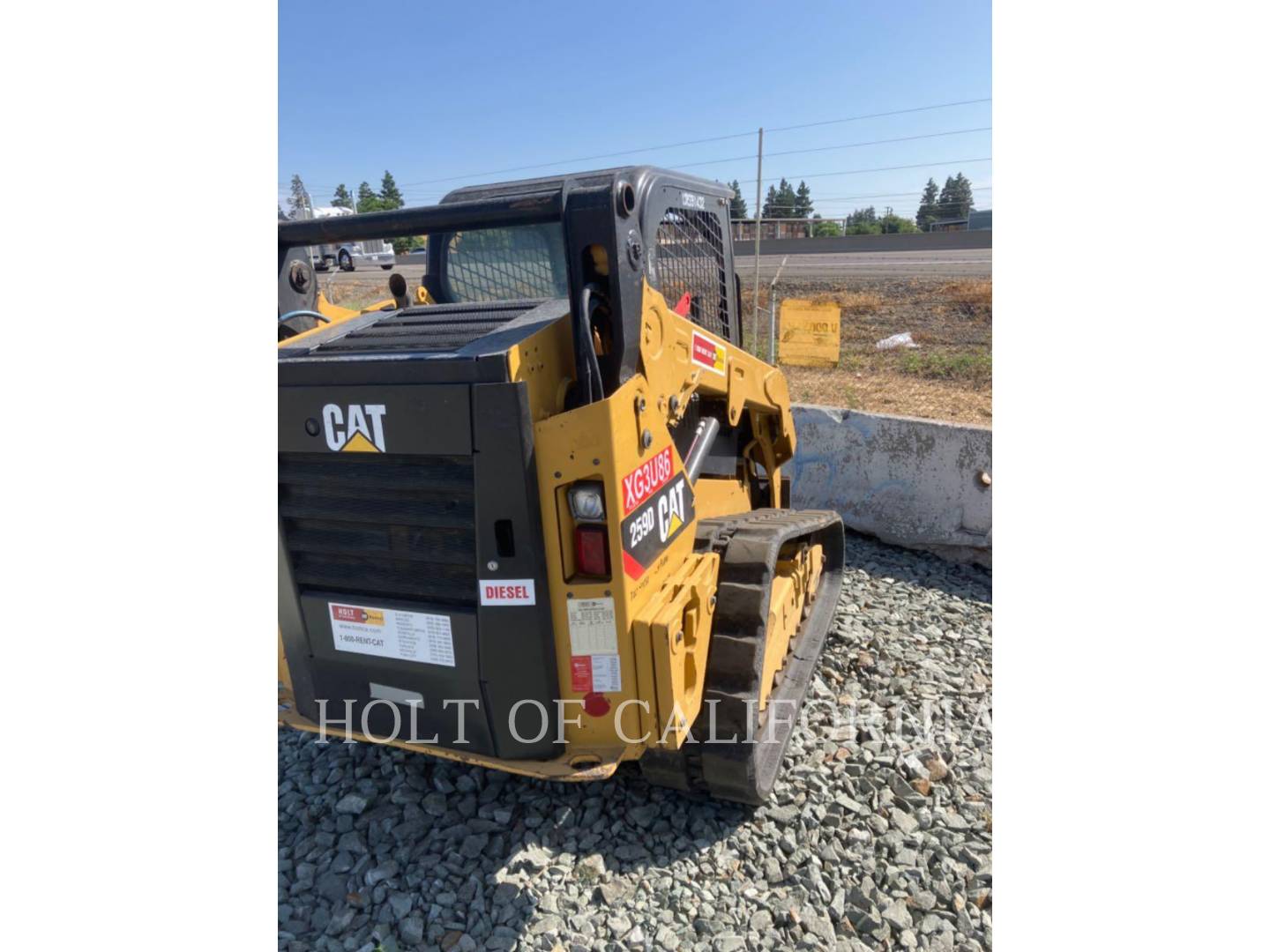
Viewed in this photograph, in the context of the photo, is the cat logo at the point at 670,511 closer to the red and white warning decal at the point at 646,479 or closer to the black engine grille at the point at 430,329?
the red and white warning decal at the point at 646,479

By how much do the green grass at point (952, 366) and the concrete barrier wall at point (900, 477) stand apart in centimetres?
461

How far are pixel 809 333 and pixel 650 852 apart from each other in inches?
325

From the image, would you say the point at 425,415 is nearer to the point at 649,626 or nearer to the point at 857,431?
the point at 649,626

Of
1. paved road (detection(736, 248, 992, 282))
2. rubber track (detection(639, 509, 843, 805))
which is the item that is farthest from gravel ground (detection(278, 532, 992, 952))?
paved road (detection(736, 248, 992, 282))

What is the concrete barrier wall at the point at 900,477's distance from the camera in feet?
18.6

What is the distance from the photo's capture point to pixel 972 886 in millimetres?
2854

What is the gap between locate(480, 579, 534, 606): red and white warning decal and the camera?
8.13 feet

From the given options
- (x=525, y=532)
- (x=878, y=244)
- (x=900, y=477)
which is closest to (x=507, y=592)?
(x=525, y=532)

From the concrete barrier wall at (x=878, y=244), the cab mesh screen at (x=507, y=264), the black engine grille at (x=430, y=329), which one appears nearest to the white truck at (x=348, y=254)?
the black engine grille at (x=430, y=329)

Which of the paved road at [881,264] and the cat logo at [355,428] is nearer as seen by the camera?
the cat logo at [355,428]

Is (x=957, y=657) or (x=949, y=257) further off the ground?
(x=949, y=257)

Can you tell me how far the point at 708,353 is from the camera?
3.29m

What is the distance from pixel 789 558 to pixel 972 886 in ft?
5.46

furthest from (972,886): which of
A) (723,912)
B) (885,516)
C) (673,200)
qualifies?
(885,516)
